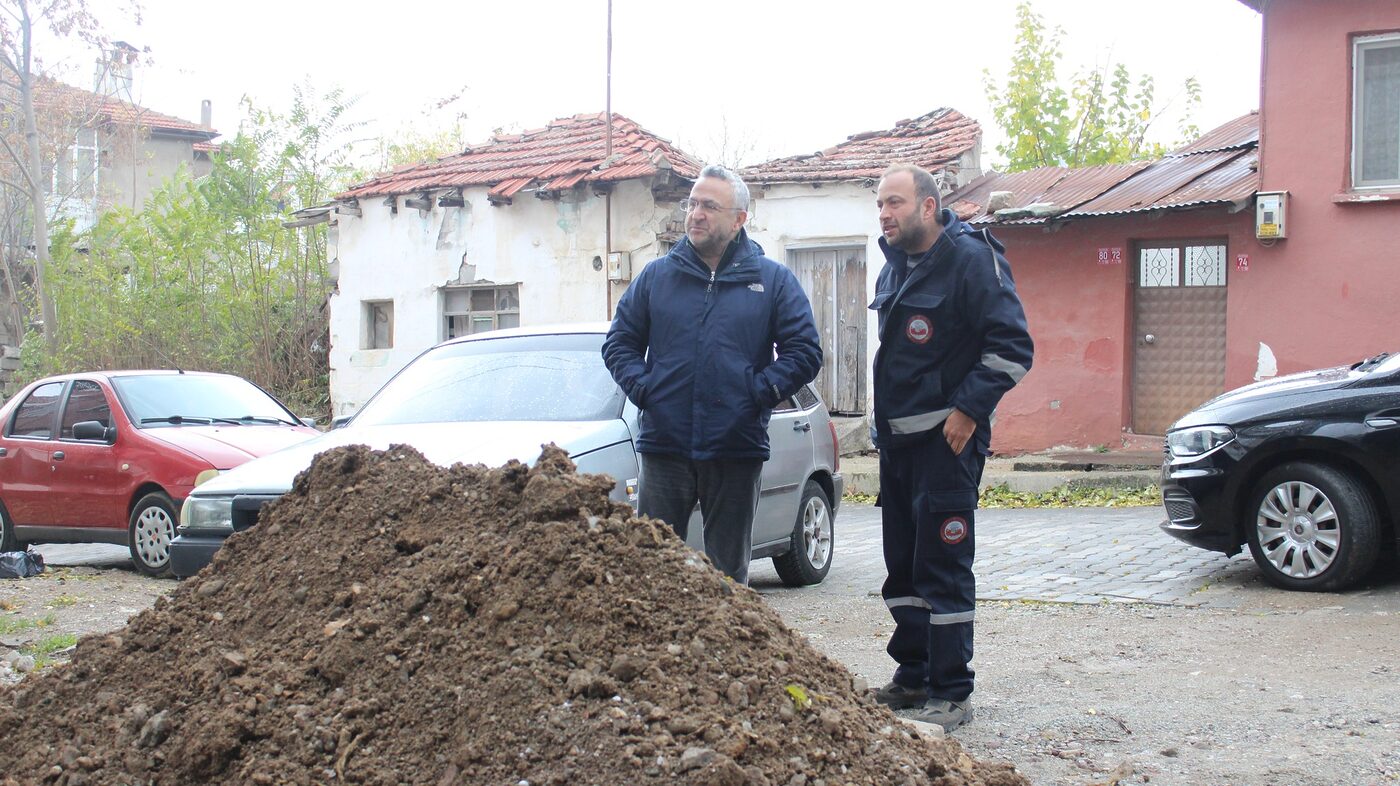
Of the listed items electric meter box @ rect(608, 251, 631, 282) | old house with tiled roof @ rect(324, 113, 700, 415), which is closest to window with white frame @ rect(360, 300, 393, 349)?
old house with tiled roof @ rect(324, 113, 700, 415)

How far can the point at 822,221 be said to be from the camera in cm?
1703

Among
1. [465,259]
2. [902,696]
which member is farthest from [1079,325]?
[902,696]

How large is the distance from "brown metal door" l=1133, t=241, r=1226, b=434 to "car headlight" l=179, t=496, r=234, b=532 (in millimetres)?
11442

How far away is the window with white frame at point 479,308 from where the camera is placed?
1894 cm

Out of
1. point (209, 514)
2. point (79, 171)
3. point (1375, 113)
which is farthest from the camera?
point (79, 171)

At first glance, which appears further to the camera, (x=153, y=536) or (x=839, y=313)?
(x=839, y=313)

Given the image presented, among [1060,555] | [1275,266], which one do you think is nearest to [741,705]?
[1060,555]

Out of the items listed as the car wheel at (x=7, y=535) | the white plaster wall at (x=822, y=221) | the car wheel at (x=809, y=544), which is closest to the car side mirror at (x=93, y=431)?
the car wheel at (x=7, y=535)

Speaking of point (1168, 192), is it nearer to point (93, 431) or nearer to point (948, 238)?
point (948, 238)

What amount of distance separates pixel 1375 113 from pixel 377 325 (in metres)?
14.3

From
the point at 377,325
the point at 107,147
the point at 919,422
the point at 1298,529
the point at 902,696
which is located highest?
the point at 107,147

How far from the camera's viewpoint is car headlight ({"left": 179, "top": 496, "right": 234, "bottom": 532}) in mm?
6496

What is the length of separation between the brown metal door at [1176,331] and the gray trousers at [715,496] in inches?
438

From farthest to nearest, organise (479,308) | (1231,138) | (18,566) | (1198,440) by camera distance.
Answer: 1. (479,308)
2. (1231,138)
3. (18,566)
4. (1198,440)
